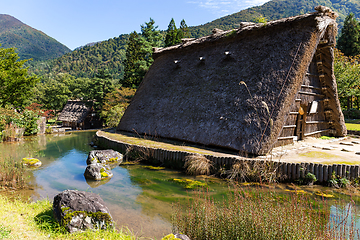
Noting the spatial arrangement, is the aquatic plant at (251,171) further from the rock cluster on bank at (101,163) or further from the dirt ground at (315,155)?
the rock cluster on bank at (101,163)

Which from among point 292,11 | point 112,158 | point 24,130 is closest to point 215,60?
point 112,158

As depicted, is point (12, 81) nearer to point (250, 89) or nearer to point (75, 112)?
point (75, 112)

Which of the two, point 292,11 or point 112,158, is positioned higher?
point 292,11

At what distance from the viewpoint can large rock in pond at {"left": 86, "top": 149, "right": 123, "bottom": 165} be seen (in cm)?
1003

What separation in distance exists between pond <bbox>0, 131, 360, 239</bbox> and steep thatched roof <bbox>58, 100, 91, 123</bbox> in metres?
19.5

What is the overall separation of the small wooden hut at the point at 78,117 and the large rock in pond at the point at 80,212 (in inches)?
1028

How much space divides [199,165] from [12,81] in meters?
17.9

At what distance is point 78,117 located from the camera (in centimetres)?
2861

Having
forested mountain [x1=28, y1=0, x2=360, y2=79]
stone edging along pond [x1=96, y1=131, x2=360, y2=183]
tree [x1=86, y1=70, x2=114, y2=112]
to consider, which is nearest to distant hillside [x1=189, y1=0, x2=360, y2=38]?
forested mountain [x1=28, y1=0, x2=360, y2=79]

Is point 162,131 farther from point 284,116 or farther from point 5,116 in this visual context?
point 5,116

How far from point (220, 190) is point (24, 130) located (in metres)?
17.1

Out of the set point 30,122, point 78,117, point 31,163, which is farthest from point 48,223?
point 78,117

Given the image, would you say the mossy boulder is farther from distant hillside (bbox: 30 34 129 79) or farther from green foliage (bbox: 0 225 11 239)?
distant hillside (bbox: 30 34 129 79)

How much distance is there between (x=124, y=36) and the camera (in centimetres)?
10194
